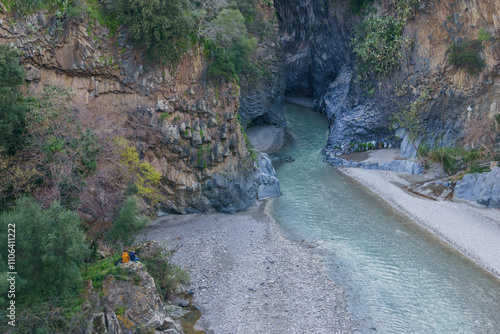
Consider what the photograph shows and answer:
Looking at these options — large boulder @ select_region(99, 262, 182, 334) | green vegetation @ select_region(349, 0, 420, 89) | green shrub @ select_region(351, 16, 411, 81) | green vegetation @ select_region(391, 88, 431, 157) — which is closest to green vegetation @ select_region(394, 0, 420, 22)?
green vegetation @ select_region(349, 0, 420, 89)

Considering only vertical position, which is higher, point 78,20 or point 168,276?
point 78,20

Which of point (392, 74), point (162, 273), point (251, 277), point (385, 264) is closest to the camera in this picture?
point (162, 273)

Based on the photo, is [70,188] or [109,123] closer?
[70,188]

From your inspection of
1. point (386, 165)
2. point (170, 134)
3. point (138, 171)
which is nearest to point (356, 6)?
point (386, 165)

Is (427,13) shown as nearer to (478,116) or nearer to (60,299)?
(478,116)

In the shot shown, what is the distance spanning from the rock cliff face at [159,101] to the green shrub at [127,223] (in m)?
6.89

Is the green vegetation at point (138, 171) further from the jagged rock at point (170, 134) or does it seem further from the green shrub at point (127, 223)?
the green shrub at point (127, 223)

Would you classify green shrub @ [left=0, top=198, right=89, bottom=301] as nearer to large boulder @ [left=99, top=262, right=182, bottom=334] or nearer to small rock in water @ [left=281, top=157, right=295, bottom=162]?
large boulder @ [left=99, top=262, right=182, bottom=334]

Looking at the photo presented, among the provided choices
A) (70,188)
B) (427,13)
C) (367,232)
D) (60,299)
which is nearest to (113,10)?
(70,188)

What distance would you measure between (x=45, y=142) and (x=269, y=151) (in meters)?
29.2

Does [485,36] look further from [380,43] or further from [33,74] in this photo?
[33,74]

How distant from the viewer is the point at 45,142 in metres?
17.7

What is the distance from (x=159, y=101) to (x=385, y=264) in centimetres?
1673

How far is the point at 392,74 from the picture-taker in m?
40.8
